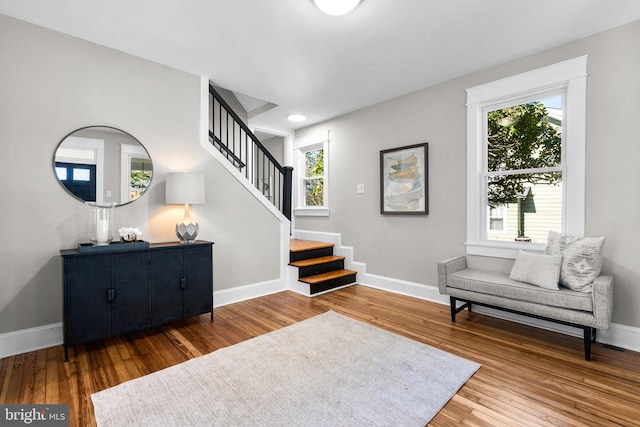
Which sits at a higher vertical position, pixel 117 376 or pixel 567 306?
pixel 567 306

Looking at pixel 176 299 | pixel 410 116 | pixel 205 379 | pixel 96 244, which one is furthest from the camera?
pixel 410 116

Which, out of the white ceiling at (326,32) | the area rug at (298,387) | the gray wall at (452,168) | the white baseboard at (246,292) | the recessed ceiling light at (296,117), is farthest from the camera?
the recessed ceiling light at (296,117)

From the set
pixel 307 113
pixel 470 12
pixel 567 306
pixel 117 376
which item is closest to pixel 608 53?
pixel 470 12

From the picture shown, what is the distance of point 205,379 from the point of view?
1993mm

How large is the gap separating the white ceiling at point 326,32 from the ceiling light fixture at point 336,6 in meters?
0.10

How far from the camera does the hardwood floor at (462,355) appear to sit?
5.54 ft

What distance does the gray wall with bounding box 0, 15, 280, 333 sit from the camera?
2.39 metres

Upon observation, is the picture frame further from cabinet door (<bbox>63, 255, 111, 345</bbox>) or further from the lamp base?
cabinet door (<bbox>63, 255, 111, 345</bbox>)

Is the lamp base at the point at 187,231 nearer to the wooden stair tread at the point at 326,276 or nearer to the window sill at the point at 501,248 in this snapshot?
the wooden stair tread at the point at 326,276

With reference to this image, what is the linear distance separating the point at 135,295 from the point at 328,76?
9.74 ft

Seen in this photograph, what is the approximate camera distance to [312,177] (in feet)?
17.9

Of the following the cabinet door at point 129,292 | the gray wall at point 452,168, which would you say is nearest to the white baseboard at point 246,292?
the cabinet door at point 129,292

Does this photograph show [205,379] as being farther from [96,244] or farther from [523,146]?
[523,146]

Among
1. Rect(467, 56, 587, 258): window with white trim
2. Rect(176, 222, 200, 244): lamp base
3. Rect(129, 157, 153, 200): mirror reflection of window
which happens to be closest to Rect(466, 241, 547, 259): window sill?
Rect(467, 56, 587, 258): window with white trim
